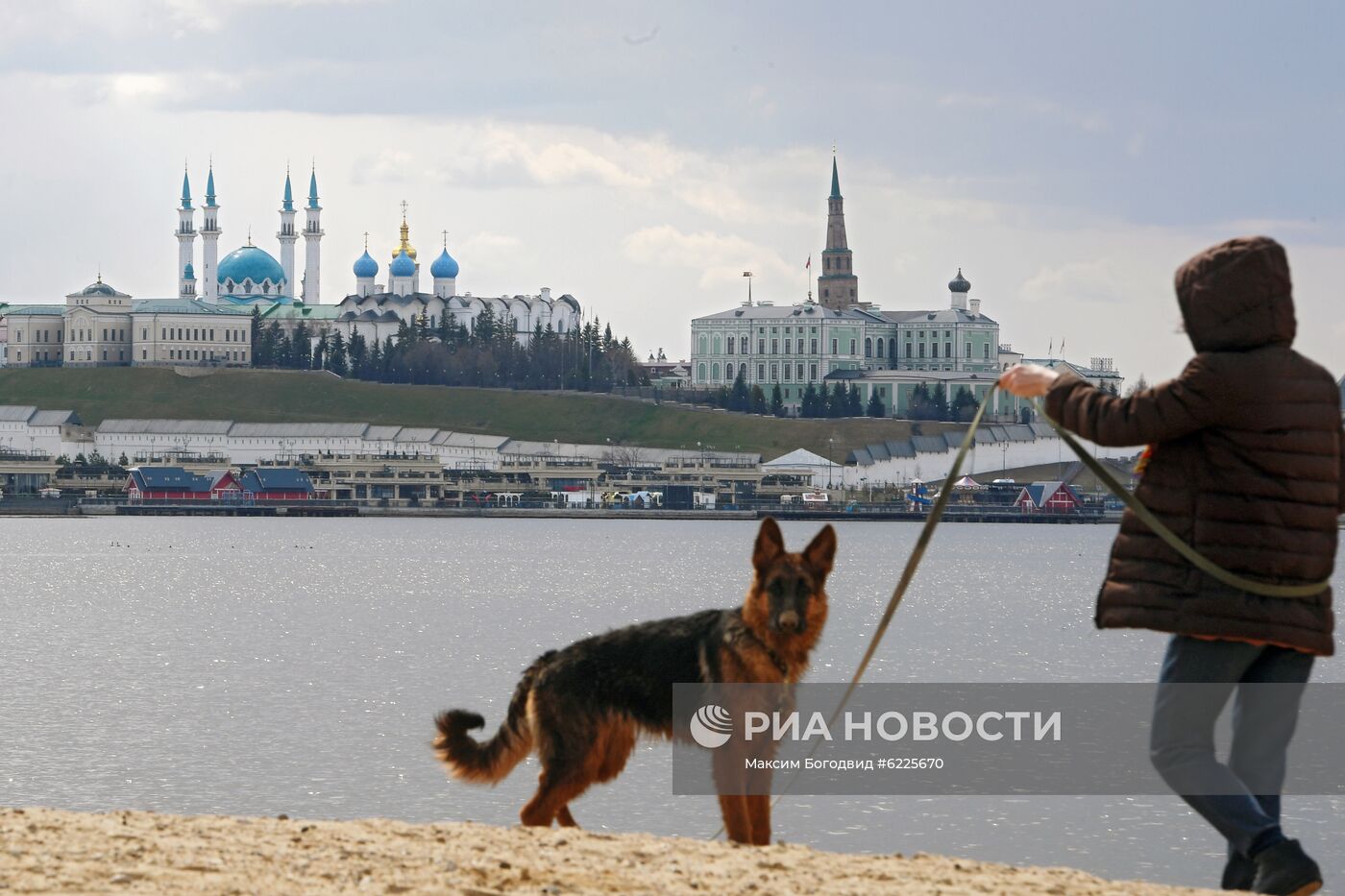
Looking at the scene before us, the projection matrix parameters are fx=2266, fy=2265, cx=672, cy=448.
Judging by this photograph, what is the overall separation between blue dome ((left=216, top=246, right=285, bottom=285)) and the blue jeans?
623ft

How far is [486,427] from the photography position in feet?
501

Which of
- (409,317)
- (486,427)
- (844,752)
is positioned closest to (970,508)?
(486,427)

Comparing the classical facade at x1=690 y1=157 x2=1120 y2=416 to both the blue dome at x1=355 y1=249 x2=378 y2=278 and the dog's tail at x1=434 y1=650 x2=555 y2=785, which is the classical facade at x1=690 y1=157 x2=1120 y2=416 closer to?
the blue dome at x1=355 y1=249 x2=378 y2=278

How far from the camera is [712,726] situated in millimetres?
7465

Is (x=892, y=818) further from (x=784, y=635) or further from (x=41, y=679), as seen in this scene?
(x=41, y=679)

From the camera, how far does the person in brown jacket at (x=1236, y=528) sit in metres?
6.72

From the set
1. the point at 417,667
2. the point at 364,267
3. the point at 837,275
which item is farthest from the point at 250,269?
the point at 417,667

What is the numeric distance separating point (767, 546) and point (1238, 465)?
1.51 m

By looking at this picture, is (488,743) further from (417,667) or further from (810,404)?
(810,404)

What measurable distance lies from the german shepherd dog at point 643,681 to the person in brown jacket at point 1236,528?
1.01 meters

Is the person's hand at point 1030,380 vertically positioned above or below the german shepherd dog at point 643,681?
above

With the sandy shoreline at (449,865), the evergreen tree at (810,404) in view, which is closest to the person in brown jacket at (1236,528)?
the sandy shoreline at (449,865)

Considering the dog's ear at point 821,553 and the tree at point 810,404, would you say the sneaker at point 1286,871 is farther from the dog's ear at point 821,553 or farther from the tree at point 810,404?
the tree at point 810,404

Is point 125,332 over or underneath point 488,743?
over
